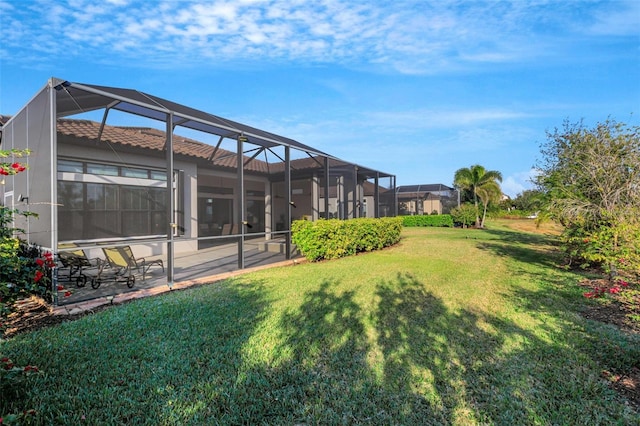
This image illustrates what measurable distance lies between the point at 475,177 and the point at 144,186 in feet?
81.4

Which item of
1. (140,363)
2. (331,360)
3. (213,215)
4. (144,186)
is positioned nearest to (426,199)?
(213,215)

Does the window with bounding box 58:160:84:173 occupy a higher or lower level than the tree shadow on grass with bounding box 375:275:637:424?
higher

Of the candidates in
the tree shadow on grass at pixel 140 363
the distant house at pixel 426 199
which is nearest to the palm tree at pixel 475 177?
the distant house at pixel 426 199

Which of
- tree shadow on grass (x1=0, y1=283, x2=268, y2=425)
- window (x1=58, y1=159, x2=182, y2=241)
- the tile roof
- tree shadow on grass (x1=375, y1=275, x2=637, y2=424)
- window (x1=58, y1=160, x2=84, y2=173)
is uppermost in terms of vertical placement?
the tile roof

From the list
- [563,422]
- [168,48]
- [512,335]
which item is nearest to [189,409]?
[563,422]

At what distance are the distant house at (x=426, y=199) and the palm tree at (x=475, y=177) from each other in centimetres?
149

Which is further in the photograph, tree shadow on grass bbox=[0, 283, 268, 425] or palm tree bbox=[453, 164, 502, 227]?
palm tree bbox=[453, 164, 502, 227]

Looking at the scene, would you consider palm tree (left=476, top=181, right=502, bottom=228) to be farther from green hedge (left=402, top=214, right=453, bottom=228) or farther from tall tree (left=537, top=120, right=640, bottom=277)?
tall tree (left=537, top=120, right=640, bottom=277)

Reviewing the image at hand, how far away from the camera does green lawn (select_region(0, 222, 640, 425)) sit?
227 centimetres

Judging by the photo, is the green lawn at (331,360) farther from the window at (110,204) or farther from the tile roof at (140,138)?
the tile roof at (140,138)

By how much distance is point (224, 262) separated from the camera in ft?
29.1

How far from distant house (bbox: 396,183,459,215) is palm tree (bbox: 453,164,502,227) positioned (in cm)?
149

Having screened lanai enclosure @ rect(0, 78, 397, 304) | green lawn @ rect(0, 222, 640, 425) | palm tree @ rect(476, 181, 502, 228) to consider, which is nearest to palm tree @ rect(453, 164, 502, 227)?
palm tree @ rect(476, 181, 502, 228)

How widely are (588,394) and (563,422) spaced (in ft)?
1.91
